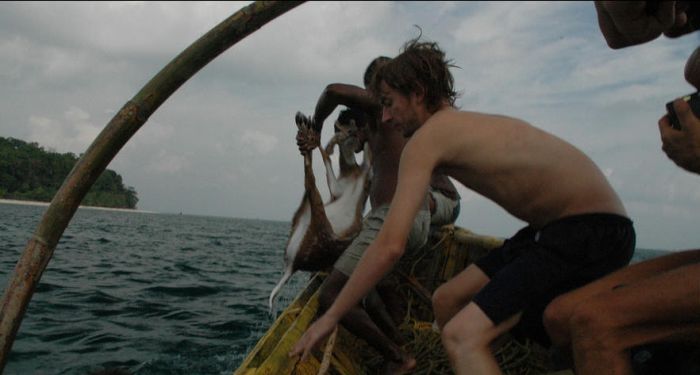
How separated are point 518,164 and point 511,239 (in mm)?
417

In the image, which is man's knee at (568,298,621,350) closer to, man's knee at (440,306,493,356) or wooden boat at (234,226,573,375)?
man's knee at (440,306,493,356)

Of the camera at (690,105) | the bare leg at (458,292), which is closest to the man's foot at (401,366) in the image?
the bare leg at (458,292)

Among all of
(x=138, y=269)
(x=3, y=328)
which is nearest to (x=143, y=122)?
(x=3, y=328)

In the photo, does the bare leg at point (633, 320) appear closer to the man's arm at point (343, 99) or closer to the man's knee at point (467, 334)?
the man's knee at point (467, 334)

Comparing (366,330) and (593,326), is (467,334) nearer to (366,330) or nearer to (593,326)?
(593,326)

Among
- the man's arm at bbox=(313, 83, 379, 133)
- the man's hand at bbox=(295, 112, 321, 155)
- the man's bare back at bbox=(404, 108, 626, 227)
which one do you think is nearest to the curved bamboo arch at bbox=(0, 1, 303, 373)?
the man's bare back at bbox=(404, 108, 626, 227)

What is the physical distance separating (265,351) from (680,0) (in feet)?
8.92

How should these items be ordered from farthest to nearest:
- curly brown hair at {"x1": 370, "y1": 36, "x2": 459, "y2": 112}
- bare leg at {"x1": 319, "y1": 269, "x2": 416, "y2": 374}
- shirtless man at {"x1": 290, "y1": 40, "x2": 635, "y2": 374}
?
bare leg at {"x1": 319, "y1": 269, "x2": 416, "y2": 374} < curly brown hair at {"x1": 370, "y1": 36, "x2": 459, "y2": 112} < shirtless man at {"x1": 290, "y1": 40, "x2": 635, "y2": 374}

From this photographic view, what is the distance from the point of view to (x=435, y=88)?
2564mm

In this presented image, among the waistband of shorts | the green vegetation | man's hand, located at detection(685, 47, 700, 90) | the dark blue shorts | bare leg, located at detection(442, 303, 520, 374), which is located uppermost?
the green vegetation

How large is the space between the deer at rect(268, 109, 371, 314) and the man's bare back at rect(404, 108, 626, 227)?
1.81m

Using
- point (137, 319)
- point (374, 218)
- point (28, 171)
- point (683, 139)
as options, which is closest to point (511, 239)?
point (683, 139)

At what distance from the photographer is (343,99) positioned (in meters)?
3.97

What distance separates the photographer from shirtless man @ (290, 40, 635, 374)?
193 cm
